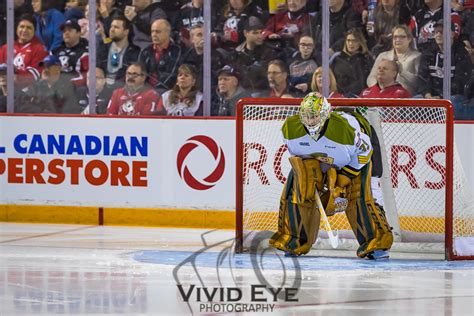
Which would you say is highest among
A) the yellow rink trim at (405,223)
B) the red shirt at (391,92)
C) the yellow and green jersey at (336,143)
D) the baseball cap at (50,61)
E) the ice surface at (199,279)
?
the baseball cap at (50,61)

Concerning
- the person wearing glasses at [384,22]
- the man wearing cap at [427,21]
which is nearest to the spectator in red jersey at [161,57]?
the person wearing glasses at [384,22]

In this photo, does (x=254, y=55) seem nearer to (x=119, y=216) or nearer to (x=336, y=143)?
(x=119, y=216)

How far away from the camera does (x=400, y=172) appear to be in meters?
9.23

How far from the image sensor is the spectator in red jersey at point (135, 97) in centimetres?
1068

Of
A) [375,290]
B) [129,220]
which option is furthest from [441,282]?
[129,220]

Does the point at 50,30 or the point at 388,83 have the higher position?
the point at 50,30

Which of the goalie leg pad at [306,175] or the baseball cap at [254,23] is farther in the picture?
the baseball cap at [254,23]

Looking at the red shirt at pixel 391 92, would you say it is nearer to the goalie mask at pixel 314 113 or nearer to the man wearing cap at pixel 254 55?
the man wearing cap at pixel 254 55

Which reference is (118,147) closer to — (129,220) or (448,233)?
(129,220)

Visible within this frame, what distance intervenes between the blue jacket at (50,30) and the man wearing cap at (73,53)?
1.8 inches

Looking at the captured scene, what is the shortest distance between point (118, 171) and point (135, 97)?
2.20 feet

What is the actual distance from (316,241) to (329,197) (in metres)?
0.57

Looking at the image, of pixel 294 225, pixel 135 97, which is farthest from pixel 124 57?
pixel 294 225

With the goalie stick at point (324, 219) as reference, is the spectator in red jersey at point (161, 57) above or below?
above
